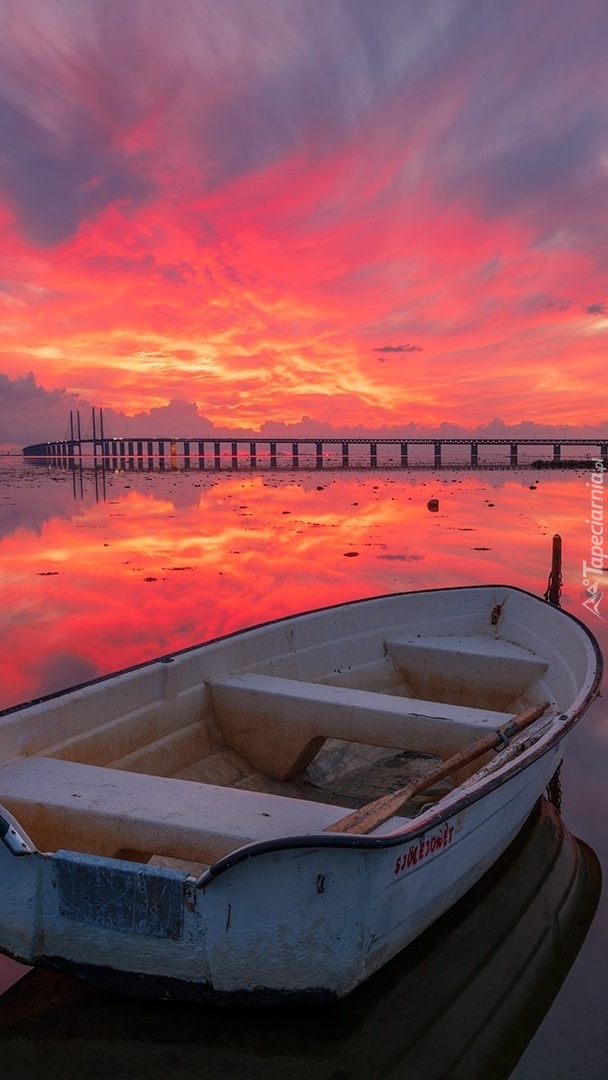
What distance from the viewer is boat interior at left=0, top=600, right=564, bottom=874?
4578mm

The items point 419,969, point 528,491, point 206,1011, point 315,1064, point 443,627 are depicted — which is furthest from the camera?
point 528,491

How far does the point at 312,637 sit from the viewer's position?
8359 mm

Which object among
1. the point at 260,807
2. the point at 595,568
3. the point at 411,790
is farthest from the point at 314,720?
the point at 595,568

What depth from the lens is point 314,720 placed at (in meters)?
6.61

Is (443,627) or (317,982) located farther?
(443,627)

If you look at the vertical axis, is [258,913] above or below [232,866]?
below

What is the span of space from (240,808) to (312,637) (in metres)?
3.73

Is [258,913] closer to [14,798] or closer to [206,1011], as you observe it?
[206,1011]

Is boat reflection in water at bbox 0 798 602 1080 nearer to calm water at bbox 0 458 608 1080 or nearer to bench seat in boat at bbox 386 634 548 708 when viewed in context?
calm water at bbox 0 458 608 1080

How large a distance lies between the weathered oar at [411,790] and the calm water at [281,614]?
0.97 m

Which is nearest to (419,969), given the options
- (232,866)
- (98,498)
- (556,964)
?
(556,964)

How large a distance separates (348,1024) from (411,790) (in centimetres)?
127

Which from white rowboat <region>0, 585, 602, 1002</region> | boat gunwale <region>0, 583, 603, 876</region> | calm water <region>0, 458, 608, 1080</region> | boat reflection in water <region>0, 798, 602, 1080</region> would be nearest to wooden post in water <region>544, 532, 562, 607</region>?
calm water <region>0, 458, 608, 1080</region>

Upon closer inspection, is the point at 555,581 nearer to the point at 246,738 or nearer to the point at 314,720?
the point at 314,720
